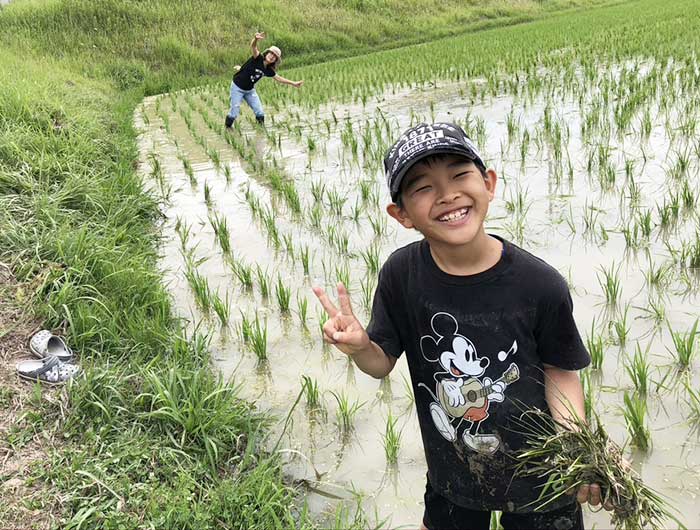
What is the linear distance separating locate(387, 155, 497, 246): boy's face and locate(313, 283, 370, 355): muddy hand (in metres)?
0.25

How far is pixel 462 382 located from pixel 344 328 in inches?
11.9

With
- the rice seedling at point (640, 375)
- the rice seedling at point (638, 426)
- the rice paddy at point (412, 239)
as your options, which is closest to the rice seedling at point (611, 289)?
the rice paddy at point (412, 239)

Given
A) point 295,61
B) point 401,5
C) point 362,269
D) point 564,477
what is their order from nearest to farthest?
point 564,477 → point 362,269 → point 295,61 → point 401,5

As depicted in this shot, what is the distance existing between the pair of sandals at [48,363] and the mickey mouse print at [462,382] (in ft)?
4.68

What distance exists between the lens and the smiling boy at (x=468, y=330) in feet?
4.02

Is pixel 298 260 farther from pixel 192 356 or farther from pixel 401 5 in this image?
pixel 401 5

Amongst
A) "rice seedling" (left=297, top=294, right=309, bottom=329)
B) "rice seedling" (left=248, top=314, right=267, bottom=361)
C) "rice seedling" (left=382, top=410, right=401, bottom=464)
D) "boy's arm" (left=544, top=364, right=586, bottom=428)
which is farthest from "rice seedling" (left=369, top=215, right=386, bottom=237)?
"boy's arm" (left=544, top=364, right=586, bottom=428)

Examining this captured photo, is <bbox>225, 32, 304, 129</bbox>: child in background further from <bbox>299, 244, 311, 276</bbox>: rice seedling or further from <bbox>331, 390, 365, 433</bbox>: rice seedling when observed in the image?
<bbox>331, 390, 365, 433</bbox>: rice seedling

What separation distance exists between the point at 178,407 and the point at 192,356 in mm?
425

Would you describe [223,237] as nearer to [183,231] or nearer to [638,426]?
[183,231]

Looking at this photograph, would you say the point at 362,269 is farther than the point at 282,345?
Yes

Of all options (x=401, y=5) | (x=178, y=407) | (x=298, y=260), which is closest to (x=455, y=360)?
(x=178, y=407)

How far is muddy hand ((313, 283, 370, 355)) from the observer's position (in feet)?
4.18

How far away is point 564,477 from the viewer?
114 cm
